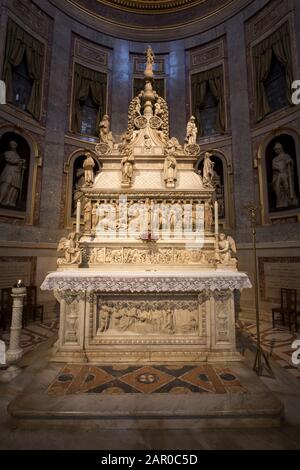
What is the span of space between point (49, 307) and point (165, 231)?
19.2ft

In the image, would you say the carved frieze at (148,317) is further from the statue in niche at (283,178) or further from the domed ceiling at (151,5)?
the domed ceiling at (151,5)

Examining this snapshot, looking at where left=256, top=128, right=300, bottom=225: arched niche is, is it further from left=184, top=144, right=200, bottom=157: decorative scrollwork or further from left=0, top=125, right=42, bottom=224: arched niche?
left=0, top=125, right=42, bottom=224: arched niche

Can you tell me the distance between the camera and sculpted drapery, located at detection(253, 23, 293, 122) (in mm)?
8666

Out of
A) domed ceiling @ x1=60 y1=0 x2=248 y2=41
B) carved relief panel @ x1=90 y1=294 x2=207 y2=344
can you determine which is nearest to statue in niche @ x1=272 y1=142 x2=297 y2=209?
carved relief panel @ x1=90 y1=294 x2=207 y2=344

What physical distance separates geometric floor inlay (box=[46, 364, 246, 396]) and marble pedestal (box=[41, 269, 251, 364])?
0.24 m

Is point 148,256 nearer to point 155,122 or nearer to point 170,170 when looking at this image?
point 170,170

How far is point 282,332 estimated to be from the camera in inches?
270

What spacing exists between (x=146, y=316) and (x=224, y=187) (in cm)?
722

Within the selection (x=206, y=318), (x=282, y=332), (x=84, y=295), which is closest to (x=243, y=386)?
Answer: (x=206, y=318)

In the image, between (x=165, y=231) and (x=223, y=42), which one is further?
(x=223, y=42)

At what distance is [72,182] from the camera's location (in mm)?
10195

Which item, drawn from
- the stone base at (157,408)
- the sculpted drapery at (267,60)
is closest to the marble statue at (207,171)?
the stone base at (157,408)
